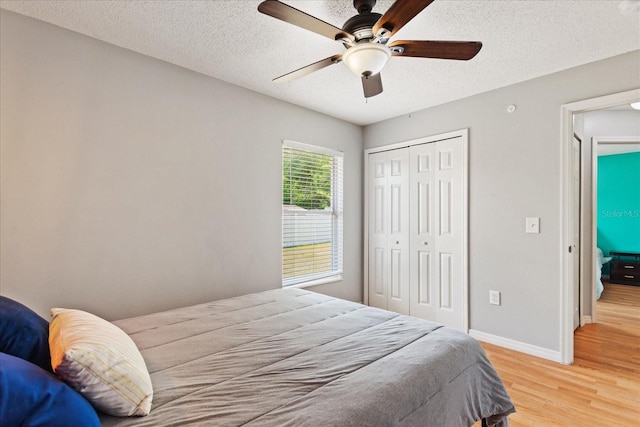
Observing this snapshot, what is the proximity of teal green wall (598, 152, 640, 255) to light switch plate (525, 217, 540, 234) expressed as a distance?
4.71m

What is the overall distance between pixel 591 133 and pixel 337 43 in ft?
11.6

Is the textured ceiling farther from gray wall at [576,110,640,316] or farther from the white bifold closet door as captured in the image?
gray wall at [576,110,640,316]

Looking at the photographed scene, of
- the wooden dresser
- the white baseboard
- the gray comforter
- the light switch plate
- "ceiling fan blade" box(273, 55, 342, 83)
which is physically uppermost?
"ceiling fan blade" box(273, 55, 342, 83)

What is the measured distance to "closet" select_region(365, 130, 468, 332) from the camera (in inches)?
133

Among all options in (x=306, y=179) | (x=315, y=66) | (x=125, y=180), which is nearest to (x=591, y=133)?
(x=306, y=179)

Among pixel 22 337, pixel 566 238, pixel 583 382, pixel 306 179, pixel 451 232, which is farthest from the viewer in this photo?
pixel 306 179

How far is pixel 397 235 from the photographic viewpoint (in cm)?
392

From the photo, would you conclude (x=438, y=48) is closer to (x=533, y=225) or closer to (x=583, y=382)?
A: (x=533, y=225)

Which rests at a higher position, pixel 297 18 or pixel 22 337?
pixel 297 18

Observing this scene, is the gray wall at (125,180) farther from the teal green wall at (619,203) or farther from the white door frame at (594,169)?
the teal green wall at (619,203)

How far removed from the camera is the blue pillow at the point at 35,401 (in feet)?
2.46

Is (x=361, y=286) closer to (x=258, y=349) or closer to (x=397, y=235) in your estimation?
(x=397, y=235)

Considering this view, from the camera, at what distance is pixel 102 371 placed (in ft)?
3.30

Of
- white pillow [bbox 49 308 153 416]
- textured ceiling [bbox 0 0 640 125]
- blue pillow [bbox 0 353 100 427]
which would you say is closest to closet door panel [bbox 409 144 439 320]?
textured ceiling [bbox 0 0 640 125]
